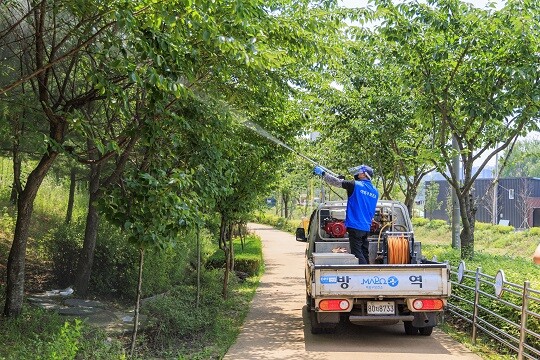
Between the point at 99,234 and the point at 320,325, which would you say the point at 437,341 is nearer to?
the point at 320,325

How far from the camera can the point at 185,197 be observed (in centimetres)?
768

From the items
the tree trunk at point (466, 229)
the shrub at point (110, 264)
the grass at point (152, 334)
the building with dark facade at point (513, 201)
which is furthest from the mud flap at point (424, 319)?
the building with dark facade at point (513, 201)

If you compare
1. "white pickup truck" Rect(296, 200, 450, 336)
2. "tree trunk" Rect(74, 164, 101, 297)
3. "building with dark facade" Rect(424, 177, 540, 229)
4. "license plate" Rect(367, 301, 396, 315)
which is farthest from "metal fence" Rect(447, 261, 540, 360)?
"building with dark facade" Rect(424, 177, 540, 229)

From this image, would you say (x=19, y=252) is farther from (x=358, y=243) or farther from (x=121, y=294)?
(x=358, y=243)

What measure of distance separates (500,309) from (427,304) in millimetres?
1026

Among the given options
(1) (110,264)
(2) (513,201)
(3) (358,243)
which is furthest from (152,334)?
(2) (513,201)

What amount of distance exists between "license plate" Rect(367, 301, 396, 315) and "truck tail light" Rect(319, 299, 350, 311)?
14.3 inches

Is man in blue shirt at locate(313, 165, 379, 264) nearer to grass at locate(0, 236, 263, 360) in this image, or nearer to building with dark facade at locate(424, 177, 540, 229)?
grass at locate(0, 236, 263, 360)

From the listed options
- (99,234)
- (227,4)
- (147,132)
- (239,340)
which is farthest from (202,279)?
(227,4)

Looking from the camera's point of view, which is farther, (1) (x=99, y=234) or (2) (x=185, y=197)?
(1) (x=99, y=234)

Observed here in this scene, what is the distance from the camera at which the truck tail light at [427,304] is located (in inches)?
358

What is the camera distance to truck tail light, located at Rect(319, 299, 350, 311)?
29.7ft

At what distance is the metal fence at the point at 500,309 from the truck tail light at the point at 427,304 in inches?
27.9

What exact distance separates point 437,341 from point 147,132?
5.28 m
